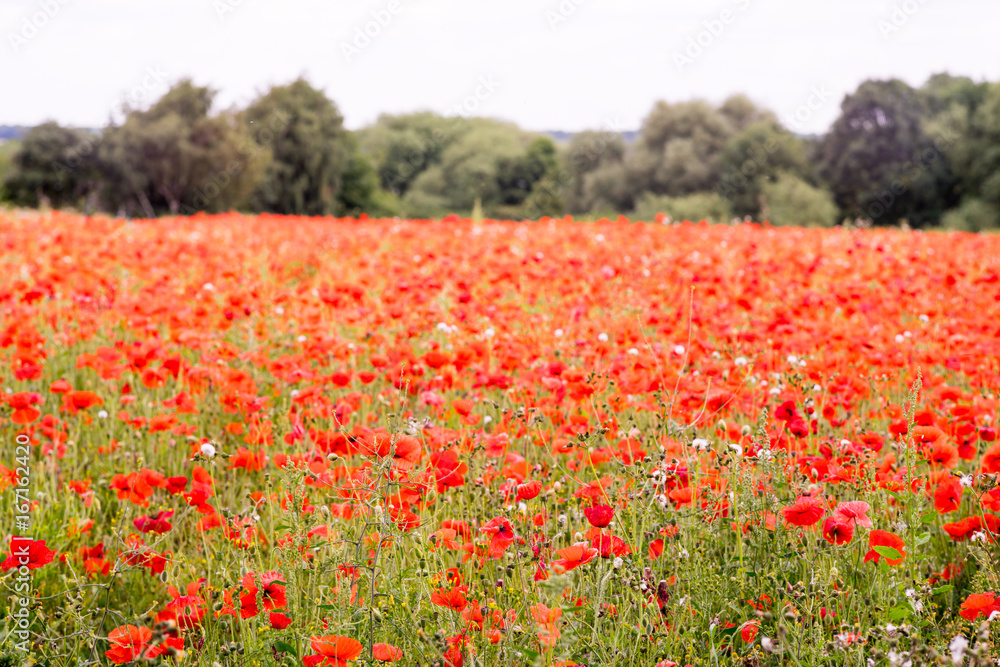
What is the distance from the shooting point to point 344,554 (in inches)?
87.7

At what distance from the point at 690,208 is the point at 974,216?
39.6 ft

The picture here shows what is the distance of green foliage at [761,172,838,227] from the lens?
103ft

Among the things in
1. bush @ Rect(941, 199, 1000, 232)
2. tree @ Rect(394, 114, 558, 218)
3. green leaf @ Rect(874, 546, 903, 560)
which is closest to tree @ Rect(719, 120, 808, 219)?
bush @ Rect(941, 199, 1000, 232)

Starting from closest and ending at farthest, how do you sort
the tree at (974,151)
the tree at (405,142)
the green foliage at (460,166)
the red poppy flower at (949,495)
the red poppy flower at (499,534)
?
1. the red poppy flower at (499,534)
2. the red poppy flower at (949,495)
3. the tree at (974,151)
4. the green foliage at (460,166)
5. the tree at (405,142)

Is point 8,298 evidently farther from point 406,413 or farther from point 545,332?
point 545,332

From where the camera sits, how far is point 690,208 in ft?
118

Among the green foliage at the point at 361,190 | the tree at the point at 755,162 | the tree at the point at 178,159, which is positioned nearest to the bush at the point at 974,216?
the tree at the point at 755,162

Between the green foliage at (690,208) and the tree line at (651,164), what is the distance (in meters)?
0.12

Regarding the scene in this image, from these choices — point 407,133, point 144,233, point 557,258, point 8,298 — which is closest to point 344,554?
point 8,298

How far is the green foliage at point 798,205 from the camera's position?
3141cm

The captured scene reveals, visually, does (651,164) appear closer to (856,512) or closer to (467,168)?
(467,168)

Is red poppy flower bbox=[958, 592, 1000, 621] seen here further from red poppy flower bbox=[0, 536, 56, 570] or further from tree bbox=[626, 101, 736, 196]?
tree bbox=[626, 101, 736, 196]

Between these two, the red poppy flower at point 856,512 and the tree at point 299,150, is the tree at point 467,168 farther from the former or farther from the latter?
the red poppy flower at point 856,512

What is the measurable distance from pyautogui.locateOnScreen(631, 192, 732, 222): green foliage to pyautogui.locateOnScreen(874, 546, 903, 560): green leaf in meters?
32.4
